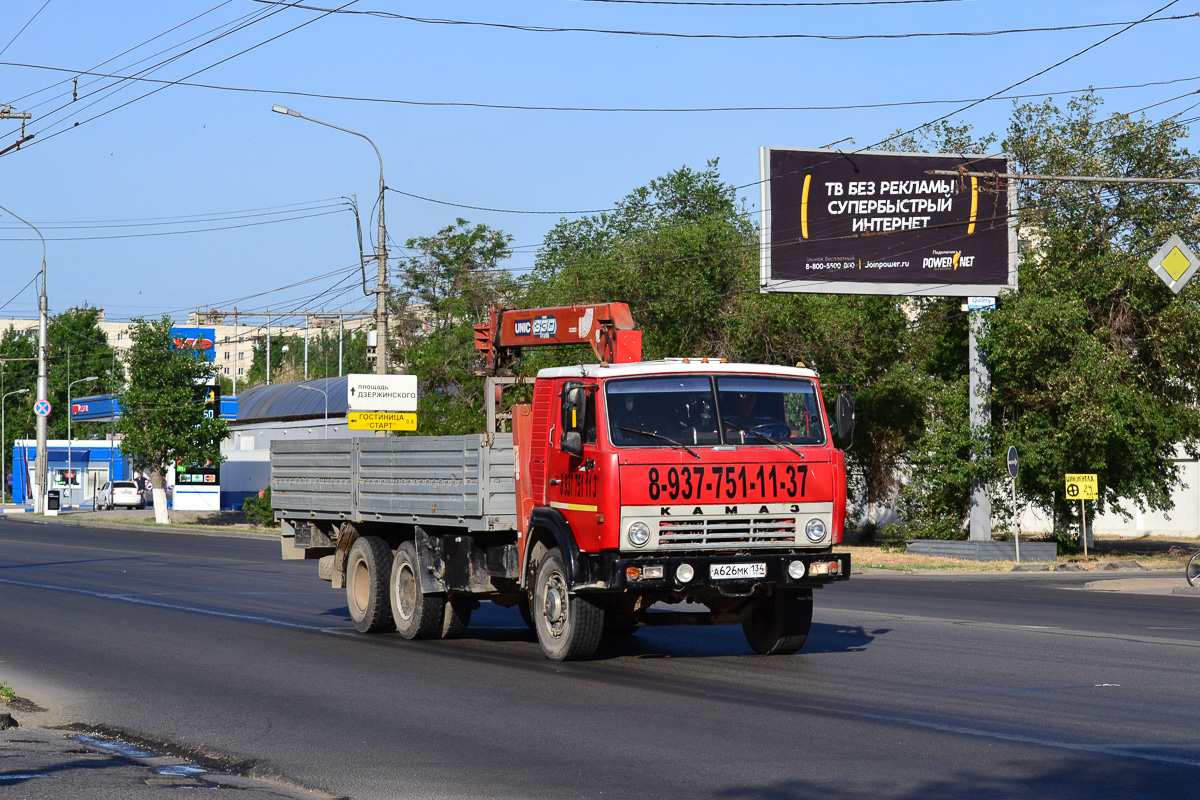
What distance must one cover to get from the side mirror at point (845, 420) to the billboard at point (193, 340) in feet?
161

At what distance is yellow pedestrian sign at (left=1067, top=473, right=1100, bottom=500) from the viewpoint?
3228cm

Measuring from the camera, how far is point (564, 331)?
601 inches

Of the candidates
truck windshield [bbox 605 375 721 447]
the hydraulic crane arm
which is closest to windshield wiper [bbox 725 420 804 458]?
truck windshield [bbox 605 375 721 447]

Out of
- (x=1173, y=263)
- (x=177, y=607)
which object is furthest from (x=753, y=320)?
(x=177, y=607)

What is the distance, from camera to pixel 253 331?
188 meters

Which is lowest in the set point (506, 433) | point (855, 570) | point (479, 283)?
point (855, 570)

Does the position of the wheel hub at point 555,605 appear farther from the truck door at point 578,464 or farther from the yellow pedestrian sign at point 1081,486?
the yellow pedestrian sign at point 1081,486

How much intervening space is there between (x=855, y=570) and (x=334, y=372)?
424ft

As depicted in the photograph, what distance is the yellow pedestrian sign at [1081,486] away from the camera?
106 ft

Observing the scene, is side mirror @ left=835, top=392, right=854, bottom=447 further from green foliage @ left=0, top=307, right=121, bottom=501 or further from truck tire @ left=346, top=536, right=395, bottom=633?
green foliage @ left=0, top=307, right=121, bottom=501

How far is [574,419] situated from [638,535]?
124 cm

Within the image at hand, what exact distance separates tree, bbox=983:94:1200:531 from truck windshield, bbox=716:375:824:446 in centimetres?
2210

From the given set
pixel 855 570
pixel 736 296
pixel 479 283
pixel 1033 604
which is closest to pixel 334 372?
pixel 479 283

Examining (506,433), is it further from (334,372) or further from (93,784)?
(334,372)
